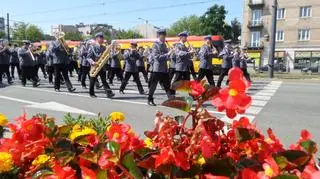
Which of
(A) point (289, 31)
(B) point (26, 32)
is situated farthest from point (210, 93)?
(B) point (26, 32)

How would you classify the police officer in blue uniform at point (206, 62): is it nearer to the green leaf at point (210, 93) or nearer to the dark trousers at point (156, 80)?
the dark trousers at point (156, 80)

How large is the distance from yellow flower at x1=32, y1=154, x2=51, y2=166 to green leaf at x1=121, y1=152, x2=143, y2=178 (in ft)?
1.37

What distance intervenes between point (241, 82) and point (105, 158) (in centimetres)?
53

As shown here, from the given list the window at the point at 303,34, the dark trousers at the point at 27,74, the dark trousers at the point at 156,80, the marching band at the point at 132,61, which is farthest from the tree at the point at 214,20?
the dark trousers at the point at 156,80

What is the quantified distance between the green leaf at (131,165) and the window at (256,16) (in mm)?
61447

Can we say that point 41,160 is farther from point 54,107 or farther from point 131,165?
point 54,107

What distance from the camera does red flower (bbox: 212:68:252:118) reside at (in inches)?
58.3

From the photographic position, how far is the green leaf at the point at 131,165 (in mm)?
1544

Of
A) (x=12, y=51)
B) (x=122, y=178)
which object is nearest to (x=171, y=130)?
(x=122, y=178)

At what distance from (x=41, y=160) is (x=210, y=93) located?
75 centimetres

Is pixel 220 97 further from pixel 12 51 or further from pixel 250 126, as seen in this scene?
pixel 12 51

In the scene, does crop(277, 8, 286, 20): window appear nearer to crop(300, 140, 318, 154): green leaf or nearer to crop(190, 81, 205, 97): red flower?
crop(300, 140, 318, 154): green leaf

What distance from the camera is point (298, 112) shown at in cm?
1031

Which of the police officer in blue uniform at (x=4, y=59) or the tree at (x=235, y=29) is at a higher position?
the tree at (x=235, y=29)
